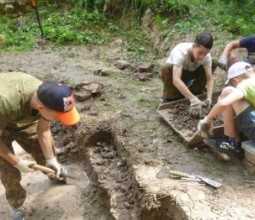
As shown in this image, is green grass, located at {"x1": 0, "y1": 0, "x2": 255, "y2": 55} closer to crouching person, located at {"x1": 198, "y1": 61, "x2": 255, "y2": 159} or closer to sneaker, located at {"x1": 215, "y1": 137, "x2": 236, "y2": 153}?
crouching person, located at {"x1": 198, "y1": 61, "x2": 255, "y2": 159}

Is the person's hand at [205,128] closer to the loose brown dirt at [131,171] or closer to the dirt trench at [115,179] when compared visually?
the loose brown dirt at [131,171]

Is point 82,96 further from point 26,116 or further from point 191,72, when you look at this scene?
point 26,116

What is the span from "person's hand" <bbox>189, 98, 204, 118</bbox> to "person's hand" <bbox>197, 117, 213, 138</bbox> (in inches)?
21.7

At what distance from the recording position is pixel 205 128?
401 cm

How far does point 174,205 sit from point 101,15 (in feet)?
20.3

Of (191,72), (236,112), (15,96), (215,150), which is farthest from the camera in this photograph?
(191,72)

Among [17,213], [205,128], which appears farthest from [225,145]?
[17,213]

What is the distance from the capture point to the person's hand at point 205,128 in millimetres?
3949

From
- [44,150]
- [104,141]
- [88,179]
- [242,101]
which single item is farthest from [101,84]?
[242,101]

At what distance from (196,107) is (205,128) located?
0.64 m

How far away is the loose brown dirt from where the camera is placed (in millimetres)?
3592

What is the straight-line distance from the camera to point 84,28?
336 inches

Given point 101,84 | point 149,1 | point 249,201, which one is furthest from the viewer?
point 149,1

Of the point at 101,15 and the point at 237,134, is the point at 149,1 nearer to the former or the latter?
the point at 101,15
